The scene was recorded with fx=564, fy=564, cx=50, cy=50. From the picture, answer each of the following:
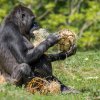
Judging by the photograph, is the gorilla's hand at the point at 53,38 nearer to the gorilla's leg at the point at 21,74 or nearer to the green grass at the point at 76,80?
the gorilla's leg at the point at 21,74

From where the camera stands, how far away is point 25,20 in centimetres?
994

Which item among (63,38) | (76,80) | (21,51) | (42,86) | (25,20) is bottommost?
(76,80)

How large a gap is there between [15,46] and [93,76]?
101 inches

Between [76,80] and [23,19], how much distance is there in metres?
1.78

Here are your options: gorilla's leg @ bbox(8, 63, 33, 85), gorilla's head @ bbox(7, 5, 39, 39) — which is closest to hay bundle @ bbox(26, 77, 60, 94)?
gorilla's leg @ bbox(8, 63, 33, 85)

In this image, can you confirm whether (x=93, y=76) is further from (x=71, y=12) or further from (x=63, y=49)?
(x=71, y=12)

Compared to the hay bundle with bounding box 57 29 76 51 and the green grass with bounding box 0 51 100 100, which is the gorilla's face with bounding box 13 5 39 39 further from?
the green grass with bounding box 0 51 100 100

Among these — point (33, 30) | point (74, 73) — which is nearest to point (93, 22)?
point (74, 73)

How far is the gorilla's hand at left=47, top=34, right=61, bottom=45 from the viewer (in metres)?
9.41

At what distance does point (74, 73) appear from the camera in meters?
11.6

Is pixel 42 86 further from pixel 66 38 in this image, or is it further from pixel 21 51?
pixel 66 38

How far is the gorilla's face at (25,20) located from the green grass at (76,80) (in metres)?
1.09

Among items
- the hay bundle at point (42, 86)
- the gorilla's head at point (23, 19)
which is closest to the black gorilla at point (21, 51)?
the gorilla's head at point (23, 19)

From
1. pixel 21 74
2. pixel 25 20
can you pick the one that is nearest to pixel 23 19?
pixel 25 20
